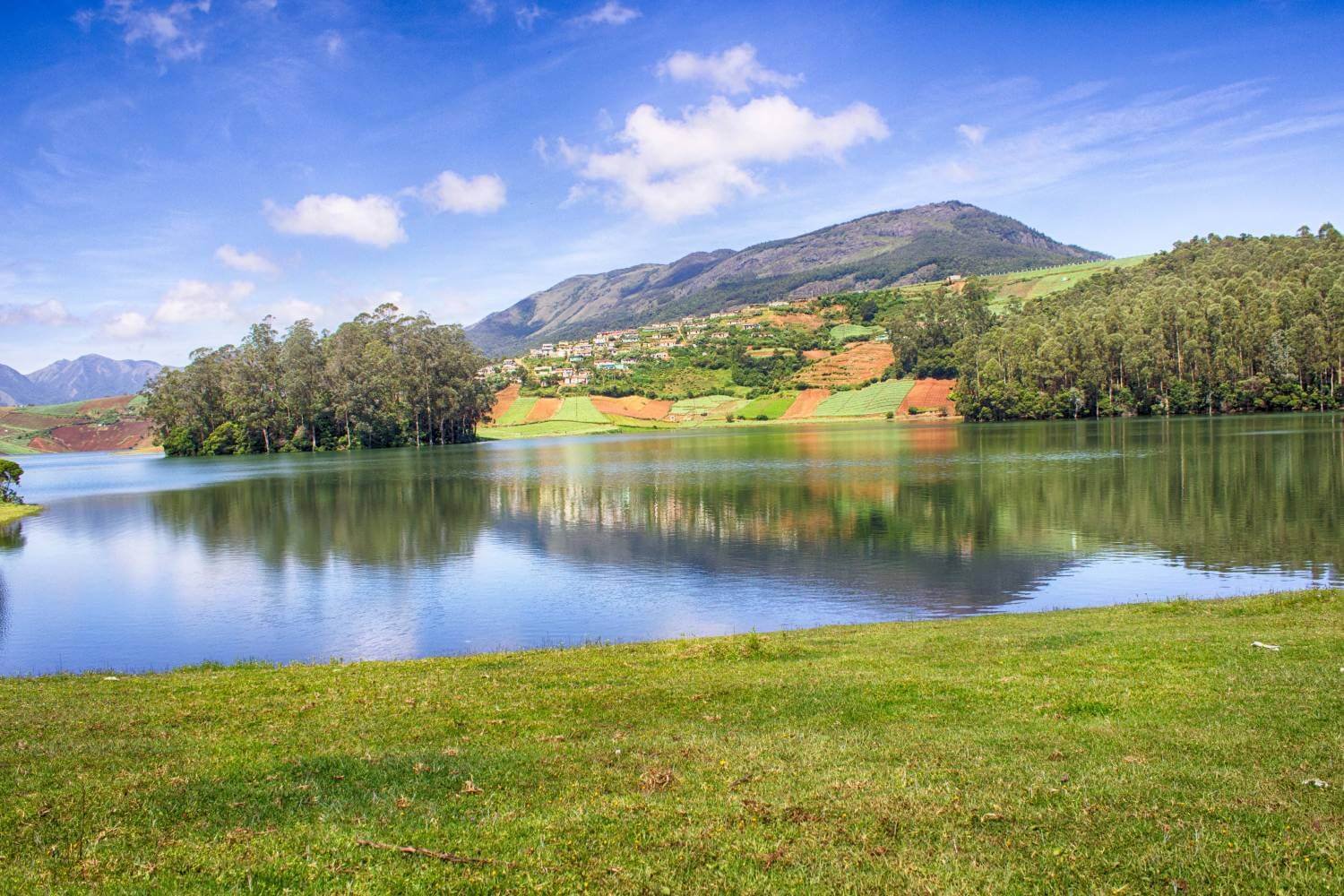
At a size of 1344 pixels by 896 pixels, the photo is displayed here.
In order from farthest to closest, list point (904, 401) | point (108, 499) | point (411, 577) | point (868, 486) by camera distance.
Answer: point (904, 401) → point (108, 499) → point (868, 486) → point (411, 577)

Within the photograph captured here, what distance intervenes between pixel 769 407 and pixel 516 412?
55.1 metres

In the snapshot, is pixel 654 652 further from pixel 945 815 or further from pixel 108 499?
pixel 108 499

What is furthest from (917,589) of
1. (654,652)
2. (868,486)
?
(868,486)

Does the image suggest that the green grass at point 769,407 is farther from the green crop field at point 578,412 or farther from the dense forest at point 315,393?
the dense forest at point 315,393

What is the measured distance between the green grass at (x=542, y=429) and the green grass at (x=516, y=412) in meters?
2.95

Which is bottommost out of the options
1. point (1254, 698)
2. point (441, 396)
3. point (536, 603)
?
point (536, 603)

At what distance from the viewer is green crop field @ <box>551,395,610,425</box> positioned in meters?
172

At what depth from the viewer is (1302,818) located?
7.38 metres

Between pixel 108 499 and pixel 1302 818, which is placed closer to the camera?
pixel 1302 818

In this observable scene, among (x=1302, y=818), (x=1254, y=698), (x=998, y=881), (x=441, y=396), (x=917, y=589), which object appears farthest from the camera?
(x=441, y=396)

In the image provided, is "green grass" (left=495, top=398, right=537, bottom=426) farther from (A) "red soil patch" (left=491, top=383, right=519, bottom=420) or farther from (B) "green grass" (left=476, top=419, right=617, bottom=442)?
(B) "green grass" (left=476, top=419, right=617, bottom=442)

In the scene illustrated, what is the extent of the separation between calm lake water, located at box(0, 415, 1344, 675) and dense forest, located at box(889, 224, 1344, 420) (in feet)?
210

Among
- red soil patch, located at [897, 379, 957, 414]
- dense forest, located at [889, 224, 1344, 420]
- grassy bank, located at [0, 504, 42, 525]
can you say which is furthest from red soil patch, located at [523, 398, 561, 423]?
grassy bank, located at [0, 504, 42, 525]

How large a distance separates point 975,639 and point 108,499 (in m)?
70.6
